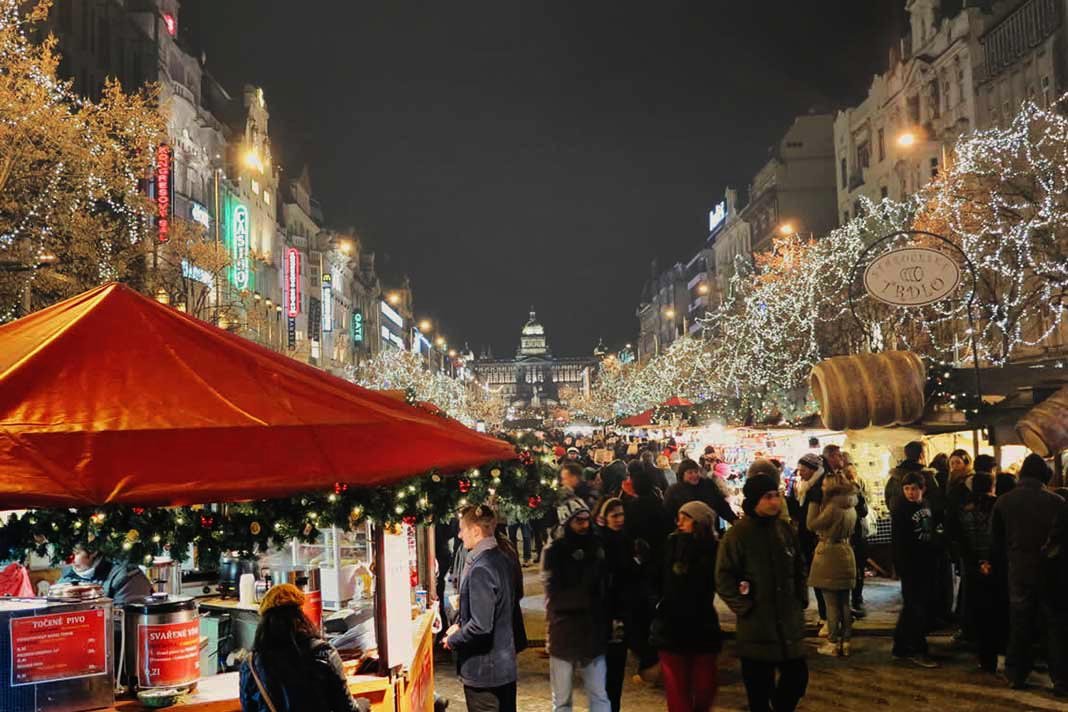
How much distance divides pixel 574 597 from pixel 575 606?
0.22 ft

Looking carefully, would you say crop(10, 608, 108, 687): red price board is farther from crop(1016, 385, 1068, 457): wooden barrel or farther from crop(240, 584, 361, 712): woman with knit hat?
crop(1016, 385, 1068, 457): wooden barrel

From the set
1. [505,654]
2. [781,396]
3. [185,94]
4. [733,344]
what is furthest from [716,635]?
[185,94]

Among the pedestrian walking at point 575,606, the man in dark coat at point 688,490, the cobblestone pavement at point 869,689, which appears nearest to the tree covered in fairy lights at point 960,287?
the man in dark coat at point 688,490

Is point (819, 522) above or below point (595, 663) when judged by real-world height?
above

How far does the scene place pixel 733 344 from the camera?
50875 mm

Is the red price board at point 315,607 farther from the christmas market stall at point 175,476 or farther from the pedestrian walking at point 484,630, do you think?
the pedestrian walking at point 484,630

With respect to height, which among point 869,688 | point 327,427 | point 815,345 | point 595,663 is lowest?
point 869,688

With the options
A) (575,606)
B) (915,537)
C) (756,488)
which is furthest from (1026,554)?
(575,606)

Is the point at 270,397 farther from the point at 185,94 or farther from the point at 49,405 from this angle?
the point at 185,94

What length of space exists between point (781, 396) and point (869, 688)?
26463 millimetres

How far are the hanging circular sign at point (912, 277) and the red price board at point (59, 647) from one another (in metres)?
12.7

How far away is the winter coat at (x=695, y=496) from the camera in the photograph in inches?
466

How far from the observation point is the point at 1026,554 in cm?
922

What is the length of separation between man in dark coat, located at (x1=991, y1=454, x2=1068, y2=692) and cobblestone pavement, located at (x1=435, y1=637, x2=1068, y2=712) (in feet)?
0.79
